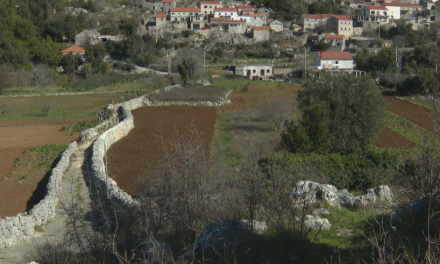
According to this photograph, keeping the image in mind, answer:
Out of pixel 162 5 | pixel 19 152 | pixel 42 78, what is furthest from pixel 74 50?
pixel 19 152

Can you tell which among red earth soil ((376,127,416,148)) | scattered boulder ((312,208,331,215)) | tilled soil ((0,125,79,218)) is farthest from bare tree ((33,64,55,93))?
scattered boulder ((312,208,331,215))

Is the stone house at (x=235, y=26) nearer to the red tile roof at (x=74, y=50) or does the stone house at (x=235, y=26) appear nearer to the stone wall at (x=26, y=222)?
the red tile roof at (x=74, y=50)

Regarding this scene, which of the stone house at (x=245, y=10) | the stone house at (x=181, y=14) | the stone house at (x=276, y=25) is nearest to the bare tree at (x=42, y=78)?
the stone house at (x=181, y=14)

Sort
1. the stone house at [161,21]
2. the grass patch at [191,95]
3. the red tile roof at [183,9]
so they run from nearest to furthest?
the grass patch at [191,95]
the stone house at [161,21]
the red tile roof at [183,9]

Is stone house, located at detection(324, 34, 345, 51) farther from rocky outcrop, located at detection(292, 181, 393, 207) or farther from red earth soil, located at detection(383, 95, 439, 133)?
rocky outcrop, located at detection(292, 181, 393, 207)

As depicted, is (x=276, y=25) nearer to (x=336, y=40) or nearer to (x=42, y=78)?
(x=336, y=40)

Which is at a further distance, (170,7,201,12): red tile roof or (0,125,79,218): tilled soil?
(170,7,201,12): red tile roof
